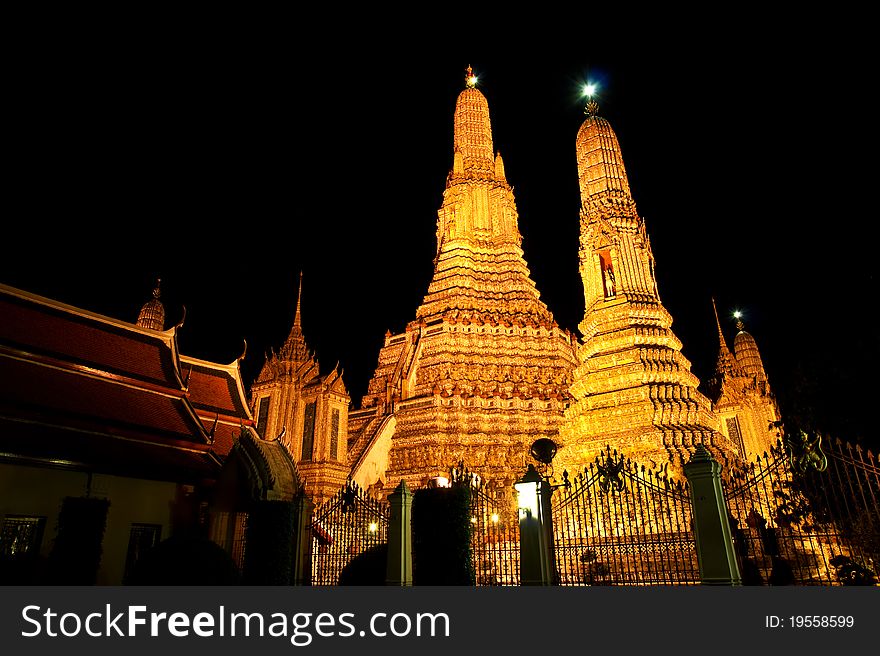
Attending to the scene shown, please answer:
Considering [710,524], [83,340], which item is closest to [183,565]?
[83,340]

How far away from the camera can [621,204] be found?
2125 centimetres

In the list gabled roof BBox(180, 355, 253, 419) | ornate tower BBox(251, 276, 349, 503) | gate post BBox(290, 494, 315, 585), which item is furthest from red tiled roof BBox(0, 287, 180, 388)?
ornate tower BBox(251, 276, 349, 503)

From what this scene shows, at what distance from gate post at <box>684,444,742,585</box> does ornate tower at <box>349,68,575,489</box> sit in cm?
1756

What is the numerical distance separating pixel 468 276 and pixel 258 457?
22.9 meters

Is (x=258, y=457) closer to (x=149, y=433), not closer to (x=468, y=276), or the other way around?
(x=149, y=433)

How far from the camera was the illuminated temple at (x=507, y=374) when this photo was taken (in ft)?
58.9

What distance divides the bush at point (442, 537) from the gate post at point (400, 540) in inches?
12.9

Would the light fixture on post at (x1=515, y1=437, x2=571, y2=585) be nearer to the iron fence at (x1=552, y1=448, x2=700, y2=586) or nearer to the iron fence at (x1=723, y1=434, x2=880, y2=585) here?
the iron fence at (x1=552, y1=448, x2=700, y2=586)

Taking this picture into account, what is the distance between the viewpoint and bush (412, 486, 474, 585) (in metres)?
8.98

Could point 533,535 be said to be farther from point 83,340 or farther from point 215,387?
point 215,387

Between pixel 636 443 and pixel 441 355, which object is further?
pixel 441 355

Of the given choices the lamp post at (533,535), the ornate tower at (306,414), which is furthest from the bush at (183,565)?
the ornate tower at (306,414)

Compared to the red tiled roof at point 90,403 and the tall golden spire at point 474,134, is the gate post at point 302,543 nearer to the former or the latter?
the red tiled roof at point 90,403

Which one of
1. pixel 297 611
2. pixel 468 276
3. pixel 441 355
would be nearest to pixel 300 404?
pixel 441 355
